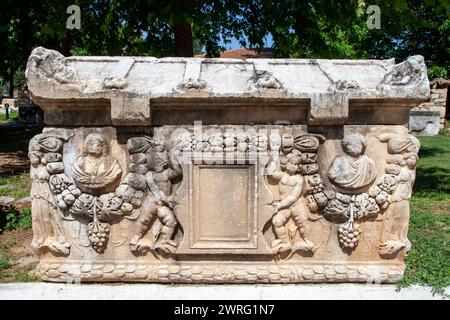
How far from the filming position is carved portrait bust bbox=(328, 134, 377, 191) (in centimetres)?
303

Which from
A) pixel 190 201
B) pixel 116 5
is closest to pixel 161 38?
pixel 116 5

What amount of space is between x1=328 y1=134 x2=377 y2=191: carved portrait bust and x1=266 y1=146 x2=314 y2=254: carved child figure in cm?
26

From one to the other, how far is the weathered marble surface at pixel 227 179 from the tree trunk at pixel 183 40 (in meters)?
3.84

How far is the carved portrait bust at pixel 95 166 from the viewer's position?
118 inches

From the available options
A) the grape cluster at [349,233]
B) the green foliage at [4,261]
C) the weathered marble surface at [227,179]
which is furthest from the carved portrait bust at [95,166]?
the grape cluster at [349,233]

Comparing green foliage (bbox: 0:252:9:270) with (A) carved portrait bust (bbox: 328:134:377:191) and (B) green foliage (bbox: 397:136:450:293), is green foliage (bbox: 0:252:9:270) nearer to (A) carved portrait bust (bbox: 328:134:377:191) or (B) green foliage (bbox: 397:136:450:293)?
(A) carved portrait bust (bbox: 328:134:377:191)

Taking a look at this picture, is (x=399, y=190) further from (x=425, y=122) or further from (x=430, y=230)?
(x=425, y=122)

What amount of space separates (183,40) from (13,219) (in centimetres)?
384

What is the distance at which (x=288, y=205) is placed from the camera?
3.08m

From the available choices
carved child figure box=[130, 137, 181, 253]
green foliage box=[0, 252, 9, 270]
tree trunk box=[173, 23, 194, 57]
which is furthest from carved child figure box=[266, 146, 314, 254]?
tree trunk box=[173, 23, 194, 57]

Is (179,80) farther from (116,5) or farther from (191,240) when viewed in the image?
(116,5)

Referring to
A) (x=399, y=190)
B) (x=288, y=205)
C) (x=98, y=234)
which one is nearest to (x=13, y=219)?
(x=98, y=234)

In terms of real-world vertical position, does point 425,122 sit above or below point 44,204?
above

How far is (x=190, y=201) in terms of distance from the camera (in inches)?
119
